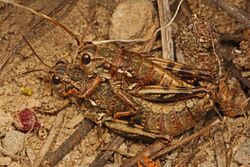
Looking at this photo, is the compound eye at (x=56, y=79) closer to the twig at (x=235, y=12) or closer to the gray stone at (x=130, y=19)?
the gray stone at (x=130, y=19)

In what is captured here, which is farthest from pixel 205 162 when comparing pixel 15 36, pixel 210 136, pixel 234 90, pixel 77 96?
pixel 15 36

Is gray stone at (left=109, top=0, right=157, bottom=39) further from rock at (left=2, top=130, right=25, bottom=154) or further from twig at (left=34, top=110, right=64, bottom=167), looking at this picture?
rock at (left=2, top=130, right=25, bottom=154)

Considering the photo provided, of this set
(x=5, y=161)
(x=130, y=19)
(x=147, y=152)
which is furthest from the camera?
(x=130, y=19)

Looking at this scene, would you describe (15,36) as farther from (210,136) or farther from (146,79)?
(210,136)

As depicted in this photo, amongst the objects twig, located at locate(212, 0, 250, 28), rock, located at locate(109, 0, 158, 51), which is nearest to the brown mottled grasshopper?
rock, located at locate(109, 0, 158, 51)

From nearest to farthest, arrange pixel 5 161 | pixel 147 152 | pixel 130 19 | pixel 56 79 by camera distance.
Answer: pixel 5 161, pixel 147 152, pixel 56 79, pixel 130 19

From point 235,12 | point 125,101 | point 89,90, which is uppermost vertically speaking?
point 235,12

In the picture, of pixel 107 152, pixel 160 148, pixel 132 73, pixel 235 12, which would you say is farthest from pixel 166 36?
pixel 107 152

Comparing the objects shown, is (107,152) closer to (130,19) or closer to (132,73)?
(132,73)
